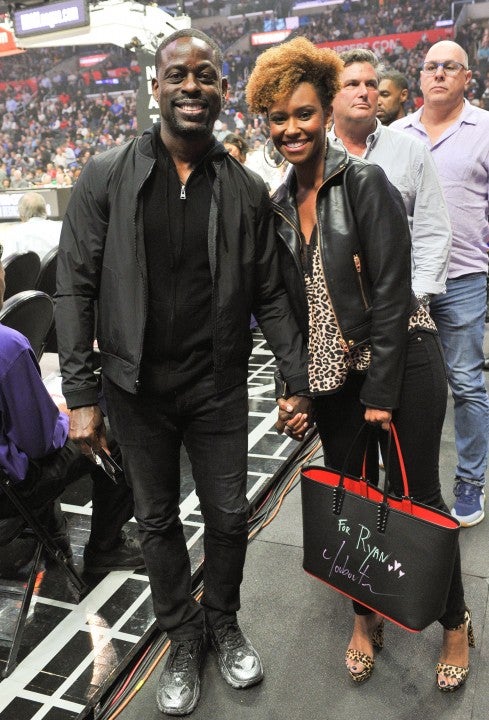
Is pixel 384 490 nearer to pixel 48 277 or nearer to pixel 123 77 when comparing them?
pixel 48 277

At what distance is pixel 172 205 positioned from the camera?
1612mm

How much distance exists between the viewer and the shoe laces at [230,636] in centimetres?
189

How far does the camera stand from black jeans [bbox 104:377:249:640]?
1737 mm

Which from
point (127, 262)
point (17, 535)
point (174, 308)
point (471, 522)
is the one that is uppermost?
point (127, 262)

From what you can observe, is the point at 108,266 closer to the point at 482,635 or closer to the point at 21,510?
the point at 21,510

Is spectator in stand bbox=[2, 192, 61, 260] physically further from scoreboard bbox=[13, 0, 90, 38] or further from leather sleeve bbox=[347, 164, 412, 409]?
scoreboard bbox=[13, 0, 90, 38]

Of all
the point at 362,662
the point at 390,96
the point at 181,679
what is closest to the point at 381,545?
the point at 362,662

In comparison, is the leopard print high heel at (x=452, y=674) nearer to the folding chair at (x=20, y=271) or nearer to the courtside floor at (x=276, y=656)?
the courtside floor at (x=276, y=656)

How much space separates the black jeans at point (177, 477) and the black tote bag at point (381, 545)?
0.65 ft

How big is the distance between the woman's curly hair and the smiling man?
0.10m

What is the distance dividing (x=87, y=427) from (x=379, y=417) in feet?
2.25

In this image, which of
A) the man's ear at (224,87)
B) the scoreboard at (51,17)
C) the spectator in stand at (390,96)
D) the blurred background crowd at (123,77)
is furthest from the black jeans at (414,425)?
the blurred background crowd at (123,77)

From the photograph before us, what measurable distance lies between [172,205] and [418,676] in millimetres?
1364

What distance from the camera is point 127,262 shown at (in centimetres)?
159
